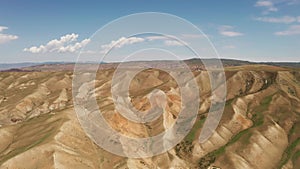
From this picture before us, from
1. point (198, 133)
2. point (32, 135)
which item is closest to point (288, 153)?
point (198, 133)

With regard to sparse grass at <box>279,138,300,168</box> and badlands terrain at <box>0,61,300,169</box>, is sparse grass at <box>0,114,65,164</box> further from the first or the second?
sparse grass at <box>279,138,300,168</box>

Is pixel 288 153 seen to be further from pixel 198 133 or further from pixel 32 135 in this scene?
pixel 32 135

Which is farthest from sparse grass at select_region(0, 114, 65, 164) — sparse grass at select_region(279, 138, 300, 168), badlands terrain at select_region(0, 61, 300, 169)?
sparse grass at select_region(279, 138, 300, 168)

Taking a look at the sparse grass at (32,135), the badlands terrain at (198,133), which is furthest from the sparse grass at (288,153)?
the sparse grass at (32,135)

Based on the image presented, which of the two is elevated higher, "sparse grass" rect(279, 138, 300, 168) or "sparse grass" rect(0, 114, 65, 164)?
"sparse grass" rect(0, 114, 65, 164)

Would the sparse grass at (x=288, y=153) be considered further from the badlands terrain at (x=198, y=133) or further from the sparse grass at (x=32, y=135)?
the sparse grass at (x=32, y=135)

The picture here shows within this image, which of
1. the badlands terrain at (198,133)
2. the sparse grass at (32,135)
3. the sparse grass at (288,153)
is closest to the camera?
the sparse grass at (32,135)

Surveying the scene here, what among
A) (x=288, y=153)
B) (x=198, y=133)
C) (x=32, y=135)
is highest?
(x=32, y=135)

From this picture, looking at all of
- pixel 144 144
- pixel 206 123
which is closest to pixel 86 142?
pixel 144 144
